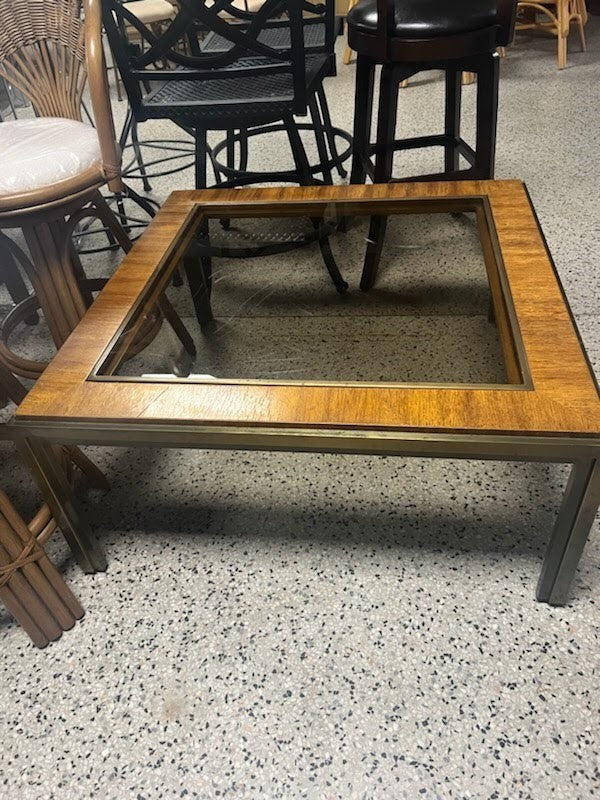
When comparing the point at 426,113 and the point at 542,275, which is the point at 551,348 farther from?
the point at 426,113

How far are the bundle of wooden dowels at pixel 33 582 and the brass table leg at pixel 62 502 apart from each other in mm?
36

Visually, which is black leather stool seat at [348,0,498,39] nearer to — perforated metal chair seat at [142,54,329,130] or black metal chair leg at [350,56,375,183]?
black metal chair leg at [350,56,375,183]

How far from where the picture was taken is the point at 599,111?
8.79 feet

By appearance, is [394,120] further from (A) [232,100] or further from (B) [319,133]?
(A) [232,100]

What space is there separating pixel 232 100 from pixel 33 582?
1.19m

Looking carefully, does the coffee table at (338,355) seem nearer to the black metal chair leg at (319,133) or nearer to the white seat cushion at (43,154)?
the white seat cushion at (43,154)

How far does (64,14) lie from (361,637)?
1.49 metres

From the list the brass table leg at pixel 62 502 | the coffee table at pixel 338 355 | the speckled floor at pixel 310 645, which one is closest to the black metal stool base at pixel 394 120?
the coffee table at pixel 338 355

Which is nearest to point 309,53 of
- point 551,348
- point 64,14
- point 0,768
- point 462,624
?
point 64,14

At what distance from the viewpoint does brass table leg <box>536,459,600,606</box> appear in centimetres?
77

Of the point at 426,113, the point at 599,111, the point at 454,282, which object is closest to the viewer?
the point at 454,282

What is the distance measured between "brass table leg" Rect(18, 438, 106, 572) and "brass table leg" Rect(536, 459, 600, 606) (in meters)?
0.76

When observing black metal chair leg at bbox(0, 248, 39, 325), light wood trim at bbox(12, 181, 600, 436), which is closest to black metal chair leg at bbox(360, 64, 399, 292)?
light wood trim at bbox(12, 181, 600, 436)

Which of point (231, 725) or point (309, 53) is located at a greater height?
point (309, 53)
